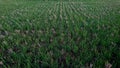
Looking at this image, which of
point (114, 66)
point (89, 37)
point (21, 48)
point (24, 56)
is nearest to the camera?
point (114, 66)

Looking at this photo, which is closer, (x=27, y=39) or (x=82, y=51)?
(x=82, y=51)

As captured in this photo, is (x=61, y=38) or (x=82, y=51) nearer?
(x=82, y=51)

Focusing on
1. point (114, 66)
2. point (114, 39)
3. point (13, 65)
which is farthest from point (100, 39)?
point (13, 65)

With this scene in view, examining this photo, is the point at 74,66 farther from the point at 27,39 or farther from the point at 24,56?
the point at 27,39

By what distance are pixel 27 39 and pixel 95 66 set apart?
7.43 feet

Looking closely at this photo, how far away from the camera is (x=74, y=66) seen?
320cm

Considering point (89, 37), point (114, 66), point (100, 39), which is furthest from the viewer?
point (89, 37)

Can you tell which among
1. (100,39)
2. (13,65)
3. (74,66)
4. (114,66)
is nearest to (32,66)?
(13,65)

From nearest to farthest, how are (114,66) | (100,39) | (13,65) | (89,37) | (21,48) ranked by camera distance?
(114,66) < (13,65) < (21,48) < (100,39) < (89,37)

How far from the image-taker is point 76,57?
Result: 362cm

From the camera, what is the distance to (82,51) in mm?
3787

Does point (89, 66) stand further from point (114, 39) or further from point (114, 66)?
point (114, 39)

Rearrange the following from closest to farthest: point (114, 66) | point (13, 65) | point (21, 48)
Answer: point (114, 66)
point (13, 65)
point (21, 48)

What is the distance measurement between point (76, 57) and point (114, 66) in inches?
30.4
